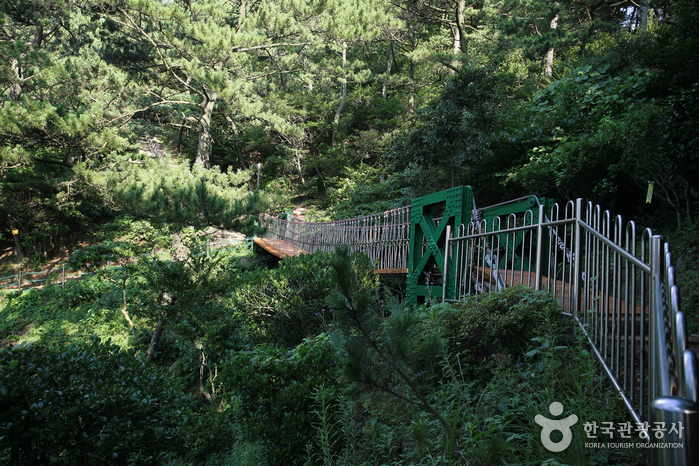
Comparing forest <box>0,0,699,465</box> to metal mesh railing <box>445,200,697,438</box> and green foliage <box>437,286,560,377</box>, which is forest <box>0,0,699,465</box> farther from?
metal mesh railing <box>445,200,697,438</box>

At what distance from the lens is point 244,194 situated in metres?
11.3

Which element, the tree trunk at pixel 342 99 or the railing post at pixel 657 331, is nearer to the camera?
the railing post at pixel 657 331

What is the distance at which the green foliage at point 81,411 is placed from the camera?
2443 millimetres

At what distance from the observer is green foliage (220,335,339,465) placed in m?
3.03

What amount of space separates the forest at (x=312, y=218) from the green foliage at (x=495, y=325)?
0.06 ft

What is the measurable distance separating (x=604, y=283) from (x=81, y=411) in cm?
331

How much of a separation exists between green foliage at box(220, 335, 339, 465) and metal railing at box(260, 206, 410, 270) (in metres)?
2.93

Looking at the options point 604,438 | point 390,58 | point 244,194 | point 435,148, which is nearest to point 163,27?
point 244,194

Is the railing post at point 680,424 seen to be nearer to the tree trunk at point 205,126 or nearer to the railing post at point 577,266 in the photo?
the railing post at point 577,266

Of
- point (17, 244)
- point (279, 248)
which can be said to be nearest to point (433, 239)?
point (279, 248)

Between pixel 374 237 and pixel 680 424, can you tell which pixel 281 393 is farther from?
pixel 374 237

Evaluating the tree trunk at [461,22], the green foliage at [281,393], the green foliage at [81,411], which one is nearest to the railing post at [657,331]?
the green foliage at [281,393]

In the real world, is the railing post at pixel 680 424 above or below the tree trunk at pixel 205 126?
below

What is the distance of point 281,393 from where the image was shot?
3.11m
